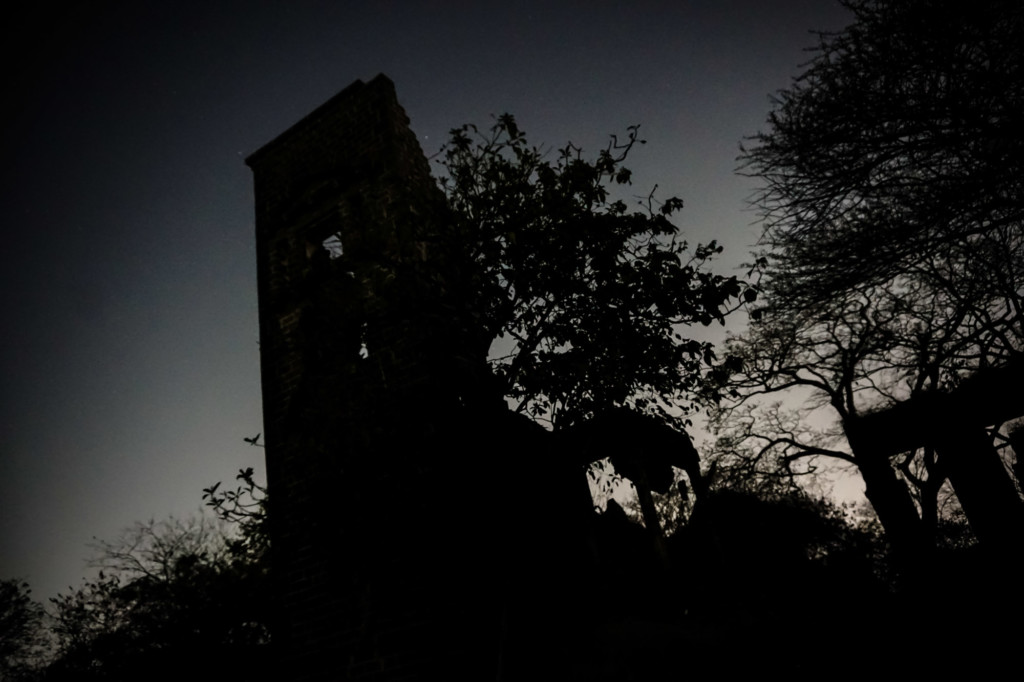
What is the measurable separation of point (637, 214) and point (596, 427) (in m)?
2.62

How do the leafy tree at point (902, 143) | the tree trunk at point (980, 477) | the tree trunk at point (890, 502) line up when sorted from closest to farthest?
the leafy tree at point (902, 143) → the tree trunk at point (980, 477) → the tree trunk at point (890, 502)

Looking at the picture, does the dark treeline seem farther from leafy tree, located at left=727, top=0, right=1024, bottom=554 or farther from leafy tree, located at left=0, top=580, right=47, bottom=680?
leafy tree, located at left=0, top=580, right=47, bottom=680

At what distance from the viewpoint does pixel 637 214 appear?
602 centimetres

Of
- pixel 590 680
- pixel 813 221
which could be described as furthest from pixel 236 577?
pixel 813 221

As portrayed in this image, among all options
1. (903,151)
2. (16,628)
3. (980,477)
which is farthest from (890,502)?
(16,628)

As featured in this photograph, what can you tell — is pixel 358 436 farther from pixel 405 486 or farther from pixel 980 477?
pixel 980 477

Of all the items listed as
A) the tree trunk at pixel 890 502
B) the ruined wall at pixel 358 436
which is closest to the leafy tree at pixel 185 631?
the ruined wall at pixel 358 436

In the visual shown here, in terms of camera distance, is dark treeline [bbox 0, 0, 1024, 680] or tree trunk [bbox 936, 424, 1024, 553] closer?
dark treeline [bbox 0, 0, 1024, 680]

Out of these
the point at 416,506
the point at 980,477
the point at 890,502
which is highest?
the point at 416,506

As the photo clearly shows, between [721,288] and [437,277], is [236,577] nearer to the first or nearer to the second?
[437,277]

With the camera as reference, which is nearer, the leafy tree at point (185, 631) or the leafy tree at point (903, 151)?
the leafy tree at point (903, 151)

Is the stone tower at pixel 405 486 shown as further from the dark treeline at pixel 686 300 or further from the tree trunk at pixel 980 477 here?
the tree trunk at pixel 980 477

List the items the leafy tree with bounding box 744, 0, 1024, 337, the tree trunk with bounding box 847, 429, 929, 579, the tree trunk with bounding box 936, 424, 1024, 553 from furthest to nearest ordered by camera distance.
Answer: the tree trunk with bounding box 847, 429, 929, 579 → the tree trunk with bounding box 936, 424, 1024, 553 → the leafy tree with bounding box 744, 0, 1024, 337

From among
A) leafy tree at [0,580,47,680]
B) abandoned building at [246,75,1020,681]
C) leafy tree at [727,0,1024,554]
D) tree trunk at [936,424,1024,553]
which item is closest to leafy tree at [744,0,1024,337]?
leafy tree at [727,0,1024,554]
